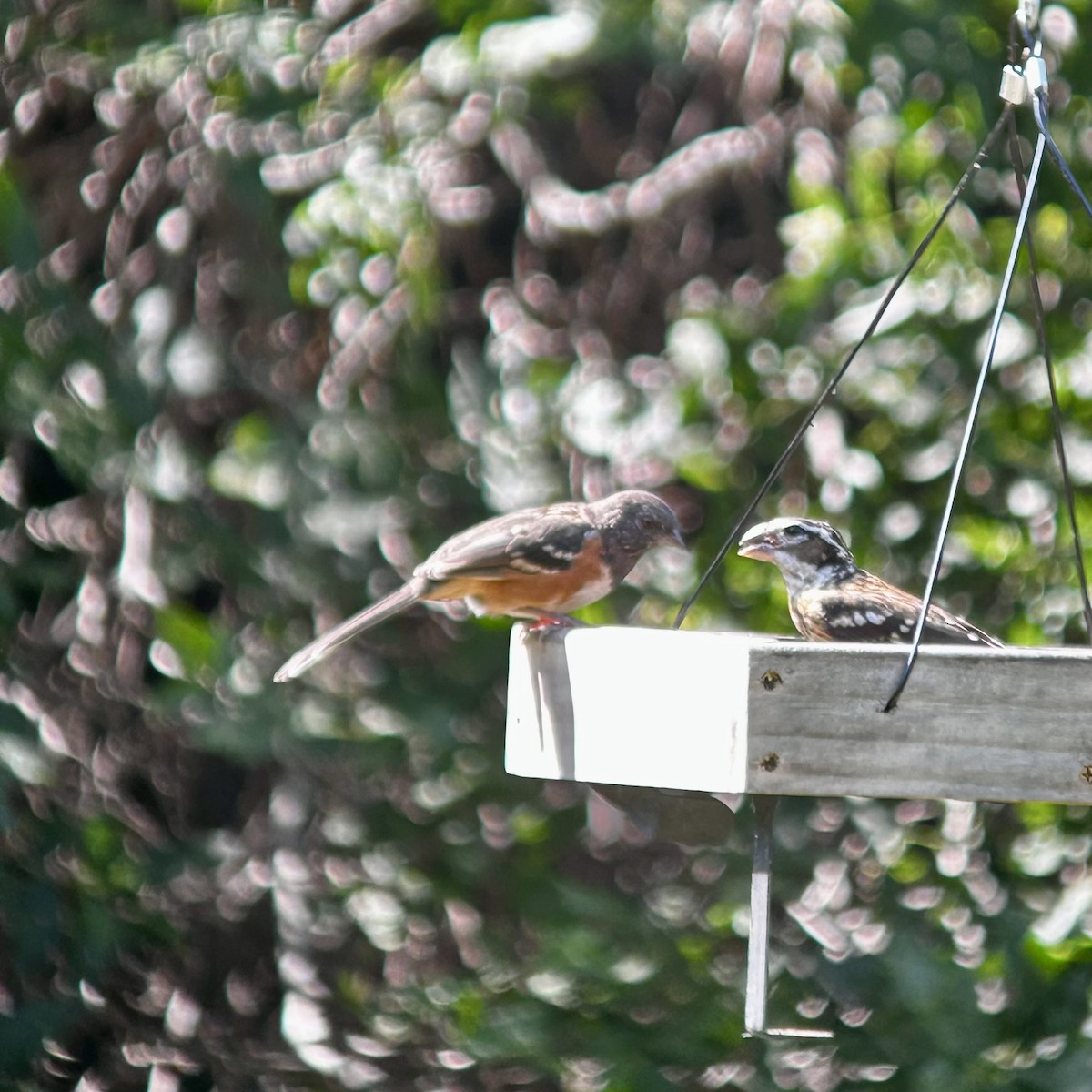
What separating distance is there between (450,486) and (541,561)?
1.02 m

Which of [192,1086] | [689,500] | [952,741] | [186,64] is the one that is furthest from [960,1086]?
[186,64]

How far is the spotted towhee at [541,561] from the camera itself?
3539 mm

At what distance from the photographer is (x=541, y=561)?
140 inches

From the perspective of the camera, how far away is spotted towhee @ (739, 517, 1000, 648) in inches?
118

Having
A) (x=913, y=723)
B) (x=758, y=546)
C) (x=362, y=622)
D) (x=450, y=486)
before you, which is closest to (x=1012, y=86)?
(x=913, y=723)

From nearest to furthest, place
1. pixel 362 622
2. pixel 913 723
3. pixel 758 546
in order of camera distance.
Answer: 1. pixel 913 723
2. pixel 758 546
3. pixel 362 622

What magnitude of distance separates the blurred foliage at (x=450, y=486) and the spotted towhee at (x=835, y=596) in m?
0.80

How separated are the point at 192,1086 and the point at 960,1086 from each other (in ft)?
7.77

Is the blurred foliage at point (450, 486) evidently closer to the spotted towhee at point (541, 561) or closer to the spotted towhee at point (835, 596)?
the spotted towhee at point (541, 561)

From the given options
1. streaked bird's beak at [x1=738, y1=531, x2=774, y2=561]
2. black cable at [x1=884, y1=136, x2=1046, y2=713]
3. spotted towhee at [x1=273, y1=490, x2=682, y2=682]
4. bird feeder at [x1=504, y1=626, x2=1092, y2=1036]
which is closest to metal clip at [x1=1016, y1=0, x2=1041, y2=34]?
black cable at [x1=884, y1=136, x2=1046, y2=713]

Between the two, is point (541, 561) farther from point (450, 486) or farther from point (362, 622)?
→ point (450, 486)

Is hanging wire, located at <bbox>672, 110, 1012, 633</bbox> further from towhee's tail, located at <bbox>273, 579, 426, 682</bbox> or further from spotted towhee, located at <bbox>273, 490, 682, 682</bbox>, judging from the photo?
towhee's tail, located at <bbox>273, 579, 426, 682</bbox>

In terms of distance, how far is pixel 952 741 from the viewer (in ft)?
7.31

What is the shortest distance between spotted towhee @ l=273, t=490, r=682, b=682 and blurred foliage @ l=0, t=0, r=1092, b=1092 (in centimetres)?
62
